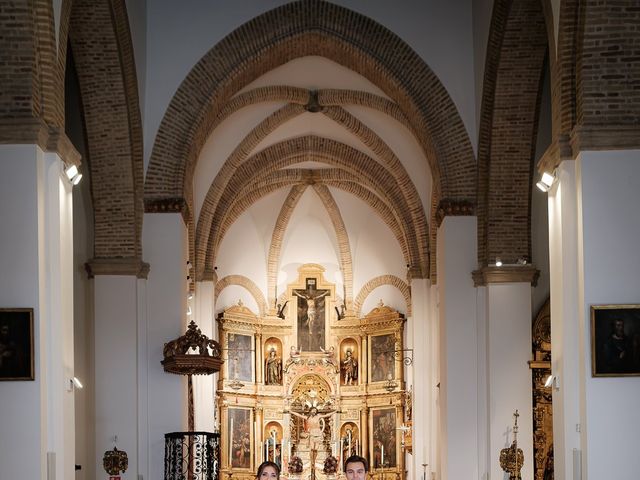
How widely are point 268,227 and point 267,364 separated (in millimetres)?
3430

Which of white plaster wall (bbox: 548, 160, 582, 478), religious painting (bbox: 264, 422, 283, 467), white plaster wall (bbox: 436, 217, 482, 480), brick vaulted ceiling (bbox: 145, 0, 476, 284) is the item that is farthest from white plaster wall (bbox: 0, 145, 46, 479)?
religious painting (bbox: 264, 422, 283, 467)

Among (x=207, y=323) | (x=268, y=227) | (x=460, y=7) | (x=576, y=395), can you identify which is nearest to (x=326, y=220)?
(x=268, y=227)

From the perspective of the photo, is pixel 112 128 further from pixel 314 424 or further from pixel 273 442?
pixel 314 424

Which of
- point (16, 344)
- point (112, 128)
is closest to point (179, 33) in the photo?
point (112, 128)

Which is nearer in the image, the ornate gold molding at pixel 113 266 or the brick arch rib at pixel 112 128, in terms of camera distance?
the brick arch rib at pixel 112 128

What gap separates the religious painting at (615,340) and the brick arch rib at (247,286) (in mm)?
17704

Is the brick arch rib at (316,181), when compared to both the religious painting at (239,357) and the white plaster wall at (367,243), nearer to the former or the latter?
the white plaster wall at (367,243)

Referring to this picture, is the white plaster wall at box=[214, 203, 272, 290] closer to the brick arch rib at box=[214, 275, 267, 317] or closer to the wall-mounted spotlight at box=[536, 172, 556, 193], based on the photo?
the brick arch rib at box=[214, 275, 267, 317]

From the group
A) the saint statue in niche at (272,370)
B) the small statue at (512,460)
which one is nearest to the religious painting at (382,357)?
the saint statue in niche at (272,370)

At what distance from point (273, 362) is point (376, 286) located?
315cm

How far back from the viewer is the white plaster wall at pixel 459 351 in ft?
51.8

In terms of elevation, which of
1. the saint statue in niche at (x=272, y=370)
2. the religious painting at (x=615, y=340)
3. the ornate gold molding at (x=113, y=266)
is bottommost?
the saint statue in niche at (x=272, y=370)

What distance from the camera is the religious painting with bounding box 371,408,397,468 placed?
90.1ft

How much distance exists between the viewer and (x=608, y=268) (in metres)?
9.84
